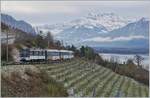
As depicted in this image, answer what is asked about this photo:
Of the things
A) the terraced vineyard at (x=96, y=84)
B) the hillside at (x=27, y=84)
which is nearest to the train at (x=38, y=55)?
the terraced vineyard at (x=96, y=84)

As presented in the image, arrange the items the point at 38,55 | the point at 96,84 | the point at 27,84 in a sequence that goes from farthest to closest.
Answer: the point at 38,55
the point at 96,84
the point at 27,84

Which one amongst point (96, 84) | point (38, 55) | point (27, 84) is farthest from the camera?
point (38, 55)

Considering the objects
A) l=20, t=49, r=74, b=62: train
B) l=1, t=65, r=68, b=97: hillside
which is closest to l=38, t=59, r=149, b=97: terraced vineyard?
l=1, t=65, r=68, b=97: hillside

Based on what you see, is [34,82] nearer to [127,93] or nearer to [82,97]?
[82,97]

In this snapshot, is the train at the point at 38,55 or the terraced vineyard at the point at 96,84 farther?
the train at the point at 38,55

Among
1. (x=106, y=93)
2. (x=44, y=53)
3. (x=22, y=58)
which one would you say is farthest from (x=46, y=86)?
(x=44, y=53)

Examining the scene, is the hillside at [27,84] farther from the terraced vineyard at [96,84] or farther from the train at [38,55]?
the train at [38,55]

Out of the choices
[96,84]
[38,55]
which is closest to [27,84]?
[96,84]

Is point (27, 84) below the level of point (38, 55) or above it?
below

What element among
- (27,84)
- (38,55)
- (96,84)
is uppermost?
(38,55)

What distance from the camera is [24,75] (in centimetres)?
1677

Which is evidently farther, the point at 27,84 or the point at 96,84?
the point at 96,84

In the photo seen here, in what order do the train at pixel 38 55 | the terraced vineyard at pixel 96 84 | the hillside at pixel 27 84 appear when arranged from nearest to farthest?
the hillside at pixel 27 84, the terraced vineyard at pixel 96 84, the train at pixel 38 55

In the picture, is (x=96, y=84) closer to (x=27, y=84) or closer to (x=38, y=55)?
(x=27, y=84)
